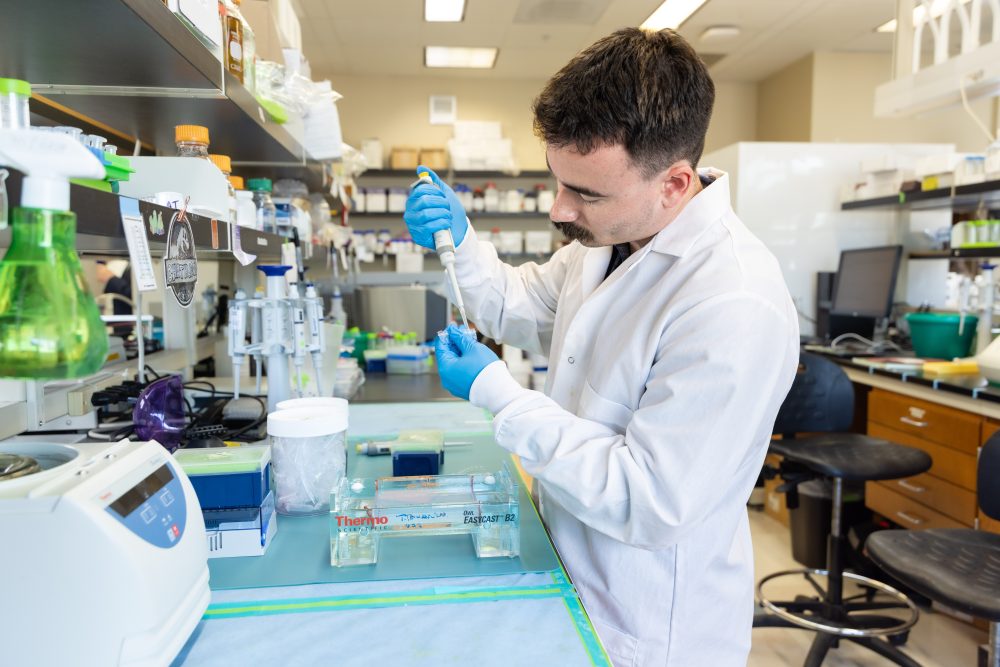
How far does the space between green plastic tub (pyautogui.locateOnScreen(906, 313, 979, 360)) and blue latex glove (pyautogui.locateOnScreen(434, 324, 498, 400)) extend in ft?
8.92

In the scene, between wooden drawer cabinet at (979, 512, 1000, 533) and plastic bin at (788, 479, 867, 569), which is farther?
plastic bin at (788, 479, 867, 569)

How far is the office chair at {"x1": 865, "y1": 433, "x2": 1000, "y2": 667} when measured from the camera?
152 centimetres

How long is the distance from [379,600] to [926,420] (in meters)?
2.42

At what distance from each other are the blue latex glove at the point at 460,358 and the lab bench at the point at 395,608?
0.27 metres

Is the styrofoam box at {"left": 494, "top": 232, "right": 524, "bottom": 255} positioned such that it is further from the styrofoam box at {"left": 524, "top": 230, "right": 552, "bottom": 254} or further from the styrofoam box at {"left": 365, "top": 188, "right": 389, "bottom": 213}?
the styrofoam box at {"left": 365, "top": 188, "right": 389, "bottom": 213}

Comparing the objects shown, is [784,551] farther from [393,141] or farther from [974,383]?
[393,141]

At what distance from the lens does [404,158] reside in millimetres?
6547

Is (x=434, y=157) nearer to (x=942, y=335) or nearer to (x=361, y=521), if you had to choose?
(x=942, y=335)

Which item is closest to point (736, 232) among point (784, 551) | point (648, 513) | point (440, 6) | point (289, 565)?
point (648, 513)

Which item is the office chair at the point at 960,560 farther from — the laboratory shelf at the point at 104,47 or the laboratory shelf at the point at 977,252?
the laboratory shelf at the point at 104,47

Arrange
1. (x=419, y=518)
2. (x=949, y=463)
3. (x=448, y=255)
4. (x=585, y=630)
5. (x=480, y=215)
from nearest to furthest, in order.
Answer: (x=585, y=630), (x=419, y=518), (x=448, y=255), (x=949, y=463), (x=480, y=215)

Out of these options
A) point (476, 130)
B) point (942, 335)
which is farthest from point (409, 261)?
point (942, 335)

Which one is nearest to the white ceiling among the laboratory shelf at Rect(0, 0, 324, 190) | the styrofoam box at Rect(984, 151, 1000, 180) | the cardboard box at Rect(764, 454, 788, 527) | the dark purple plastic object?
the styrofoam box at Rect(984, 151, 1000, 180)

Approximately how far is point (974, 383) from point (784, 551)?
1.16 metres
